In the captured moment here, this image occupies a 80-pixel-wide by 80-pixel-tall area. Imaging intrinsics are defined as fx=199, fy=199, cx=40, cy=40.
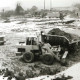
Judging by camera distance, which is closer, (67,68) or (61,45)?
(67,68)

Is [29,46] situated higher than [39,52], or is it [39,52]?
[29,46]

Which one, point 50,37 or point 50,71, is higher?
point 50,37

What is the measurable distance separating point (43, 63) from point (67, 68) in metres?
1.73

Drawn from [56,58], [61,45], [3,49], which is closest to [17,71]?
[56,58]

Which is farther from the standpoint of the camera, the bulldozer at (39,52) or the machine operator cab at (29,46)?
the machine operator cab at (29,46)

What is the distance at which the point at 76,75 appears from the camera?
10.5 metres

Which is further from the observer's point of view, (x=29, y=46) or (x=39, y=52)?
(x=39, y=52)

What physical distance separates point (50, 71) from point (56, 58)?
168 centimetres

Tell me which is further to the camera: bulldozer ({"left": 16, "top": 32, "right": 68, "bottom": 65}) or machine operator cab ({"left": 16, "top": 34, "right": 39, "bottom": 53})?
machine operator cab ({"left": 16, "top": 34, "right": 39, "bottom": 53})

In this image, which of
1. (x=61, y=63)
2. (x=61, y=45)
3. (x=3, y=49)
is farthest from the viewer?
(x=3, y=49)

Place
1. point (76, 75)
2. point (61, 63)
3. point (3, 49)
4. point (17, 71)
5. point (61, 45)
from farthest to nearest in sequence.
→ point (3, 49) → point (61, 45) → point (61, 63) → point (17, 71) → point (76, 75)

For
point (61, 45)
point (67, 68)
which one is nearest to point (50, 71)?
point (67, 68)

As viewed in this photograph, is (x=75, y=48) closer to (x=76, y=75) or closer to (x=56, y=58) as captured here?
(x=56, y=58)

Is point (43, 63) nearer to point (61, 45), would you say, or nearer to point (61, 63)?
point (61, 63)
